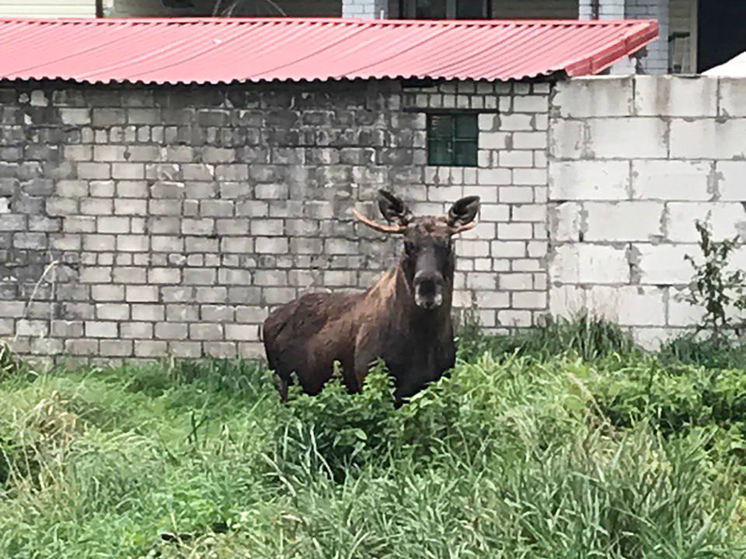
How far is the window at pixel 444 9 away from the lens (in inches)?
824

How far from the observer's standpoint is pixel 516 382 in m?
9.46

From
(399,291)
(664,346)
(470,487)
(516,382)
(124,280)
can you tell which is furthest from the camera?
(124,280)

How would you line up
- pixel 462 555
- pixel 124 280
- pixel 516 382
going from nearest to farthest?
1. pixel 462 555
2. pixel 516 382
3. pixel 124 280

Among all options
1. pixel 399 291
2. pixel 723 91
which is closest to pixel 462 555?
pixel 399 291

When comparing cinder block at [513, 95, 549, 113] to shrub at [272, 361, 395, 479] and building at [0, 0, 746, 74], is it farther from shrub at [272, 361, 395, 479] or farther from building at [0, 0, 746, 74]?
building at [0, 0, 746, 74]

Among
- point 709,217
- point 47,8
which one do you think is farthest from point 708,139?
point 47,8

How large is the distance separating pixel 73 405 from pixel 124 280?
3.00 meters

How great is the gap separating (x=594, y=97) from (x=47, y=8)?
11.3 meters

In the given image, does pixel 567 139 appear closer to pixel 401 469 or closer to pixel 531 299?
pixel 531 299

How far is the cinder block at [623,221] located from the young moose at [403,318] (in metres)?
3.11

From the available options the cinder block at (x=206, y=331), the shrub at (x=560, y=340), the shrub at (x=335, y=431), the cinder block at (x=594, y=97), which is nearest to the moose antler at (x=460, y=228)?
the shrub at (x=335, y=431)

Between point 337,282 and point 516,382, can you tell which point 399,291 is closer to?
point 516,382

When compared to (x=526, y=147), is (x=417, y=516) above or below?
below

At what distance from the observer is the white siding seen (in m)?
20.3
